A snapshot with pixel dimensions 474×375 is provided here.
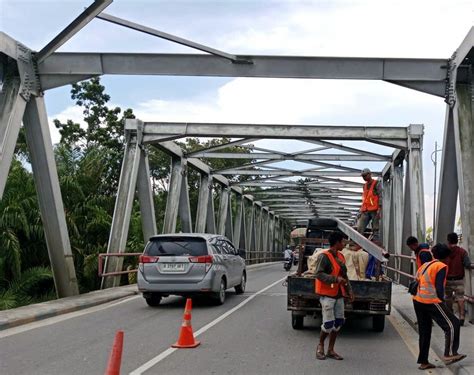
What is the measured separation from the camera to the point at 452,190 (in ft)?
38.2

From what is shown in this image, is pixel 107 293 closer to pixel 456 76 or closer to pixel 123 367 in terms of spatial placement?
pixel 123 367

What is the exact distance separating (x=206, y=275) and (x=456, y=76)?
6.56 m

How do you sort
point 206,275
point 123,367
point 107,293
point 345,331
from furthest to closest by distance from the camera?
point 107,293 → point 206,275 → point 345,331 → point 123,367

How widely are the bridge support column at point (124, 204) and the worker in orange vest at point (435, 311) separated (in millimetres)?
11640

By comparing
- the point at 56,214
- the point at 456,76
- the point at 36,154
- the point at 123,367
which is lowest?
the point at 123,367

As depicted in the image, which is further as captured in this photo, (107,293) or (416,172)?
(416,172)

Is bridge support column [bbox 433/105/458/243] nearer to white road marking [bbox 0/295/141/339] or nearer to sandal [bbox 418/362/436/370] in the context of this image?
sandal [bbox 418/362/436/370]

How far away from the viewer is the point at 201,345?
8.29 meters

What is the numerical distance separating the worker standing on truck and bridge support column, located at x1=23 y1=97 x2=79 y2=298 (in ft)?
26.6

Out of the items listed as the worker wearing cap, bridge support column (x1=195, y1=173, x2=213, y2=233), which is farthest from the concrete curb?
bridge support column (x1=195, y1=173, x2=213, y2=233)

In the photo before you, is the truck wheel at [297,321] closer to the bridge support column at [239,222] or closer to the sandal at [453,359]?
the sandal at [453,359]

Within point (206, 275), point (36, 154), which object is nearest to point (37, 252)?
point (36, 154)

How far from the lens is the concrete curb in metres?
10.0

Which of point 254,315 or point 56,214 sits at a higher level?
point 56,214
